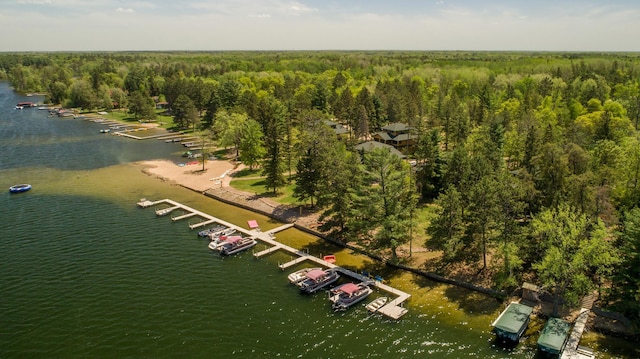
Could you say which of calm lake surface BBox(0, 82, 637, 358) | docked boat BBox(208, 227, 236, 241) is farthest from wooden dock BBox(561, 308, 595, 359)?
docked boat BBox(208, 227, 236, 241)

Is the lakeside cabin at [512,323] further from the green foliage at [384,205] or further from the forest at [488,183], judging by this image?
the green foliage at [384,205]

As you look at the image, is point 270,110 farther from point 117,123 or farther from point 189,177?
point 117,123

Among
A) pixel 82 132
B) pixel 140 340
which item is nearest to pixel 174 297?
pixel 140 340

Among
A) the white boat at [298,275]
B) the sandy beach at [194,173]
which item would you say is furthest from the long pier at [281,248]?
the sandy beach at [194,173]

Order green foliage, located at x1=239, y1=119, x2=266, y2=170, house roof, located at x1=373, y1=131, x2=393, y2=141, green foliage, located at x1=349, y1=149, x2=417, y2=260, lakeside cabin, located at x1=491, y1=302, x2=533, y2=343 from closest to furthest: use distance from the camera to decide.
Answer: lakeside cabin, located at x1=491, y1=302, x2=533, y2=343 → green foliage, located at x1=349, y1=149, x2=417, y2=260 → green foliage, located at x1=239, y1=119, x2=266, y2=170 → house roof, located at x1=373, y1=131, x2=393, y2=141

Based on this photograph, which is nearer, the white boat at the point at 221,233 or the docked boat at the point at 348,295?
the docked boat at the point at 348,295

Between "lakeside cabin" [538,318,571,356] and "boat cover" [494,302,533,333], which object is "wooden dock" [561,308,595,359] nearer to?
A: "lakeside cabin" [538,318,571,356]
